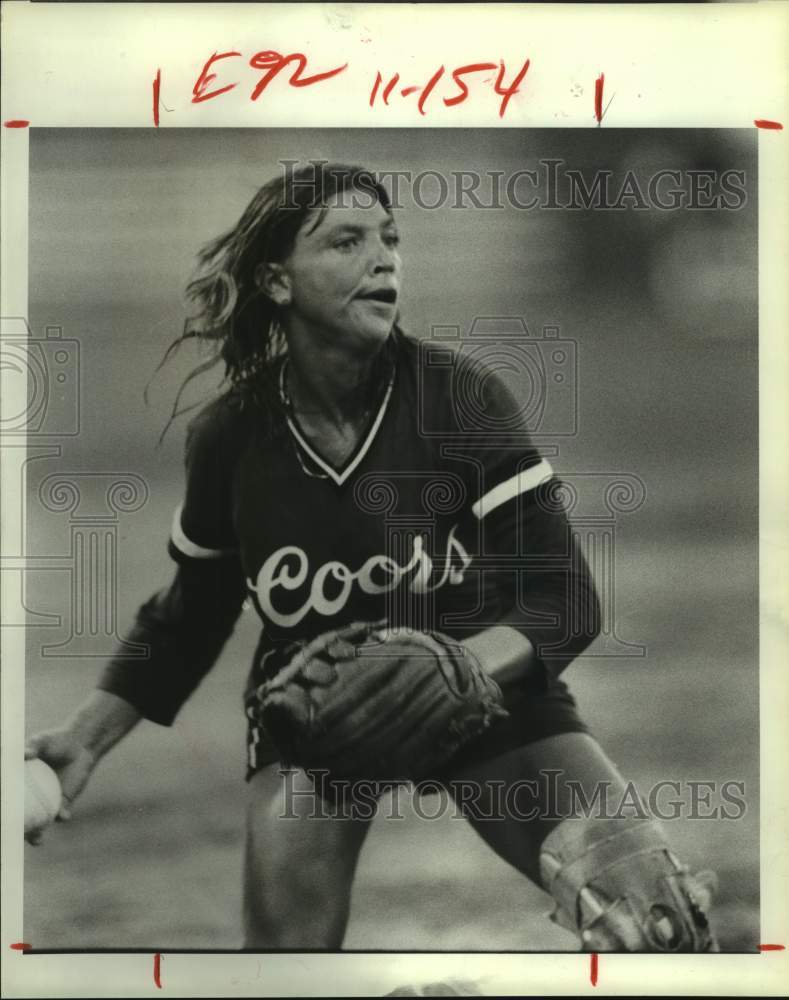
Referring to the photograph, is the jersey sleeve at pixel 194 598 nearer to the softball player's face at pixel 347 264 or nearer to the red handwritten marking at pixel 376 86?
the softball player's face at pixel 347 264

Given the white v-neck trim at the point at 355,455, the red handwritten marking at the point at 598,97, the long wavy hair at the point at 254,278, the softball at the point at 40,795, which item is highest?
the red handwritten marking at the point at 598,97

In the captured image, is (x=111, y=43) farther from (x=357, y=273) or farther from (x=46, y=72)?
(x=357, y=273)

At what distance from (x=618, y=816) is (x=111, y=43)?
1846 millimetres

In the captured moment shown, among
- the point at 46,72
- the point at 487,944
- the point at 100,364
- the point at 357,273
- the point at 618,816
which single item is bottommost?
the point at 487,944

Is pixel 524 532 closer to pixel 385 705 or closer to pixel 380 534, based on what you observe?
pixel 380 534

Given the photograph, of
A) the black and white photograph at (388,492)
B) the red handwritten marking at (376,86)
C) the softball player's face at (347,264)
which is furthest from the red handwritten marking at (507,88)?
the softball player's face at (347,264)

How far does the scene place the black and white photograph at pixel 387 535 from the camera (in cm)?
209

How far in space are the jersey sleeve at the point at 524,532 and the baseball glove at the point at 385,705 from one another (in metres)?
0.14

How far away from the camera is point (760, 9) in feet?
7.03

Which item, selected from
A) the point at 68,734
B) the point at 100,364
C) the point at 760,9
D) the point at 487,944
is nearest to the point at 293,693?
the point at 68,734

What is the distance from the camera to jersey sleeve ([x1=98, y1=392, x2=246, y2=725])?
2119 mm

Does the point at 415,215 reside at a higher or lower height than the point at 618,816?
higher

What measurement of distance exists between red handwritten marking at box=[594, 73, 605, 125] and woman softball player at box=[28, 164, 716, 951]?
472 millimetres

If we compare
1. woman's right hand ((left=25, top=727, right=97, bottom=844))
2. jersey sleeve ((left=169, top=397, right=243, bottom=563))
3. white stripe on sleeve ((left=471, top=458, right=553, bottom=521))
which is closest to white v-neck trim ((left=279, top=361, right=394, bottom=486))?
jersey sleeve ((left=169, top=397, right=243, bottom=563))
